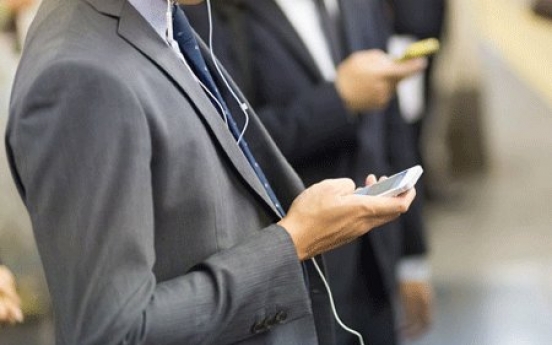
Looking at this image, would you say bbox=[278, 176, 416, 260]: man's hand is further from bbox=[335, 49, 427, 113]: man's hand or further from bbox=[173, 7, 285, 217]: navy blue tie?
bbox=[335, 49, 427, 113]: man's hand

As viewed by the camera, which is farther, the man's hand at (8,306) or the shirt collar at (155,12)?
the man's hand at (8,306)

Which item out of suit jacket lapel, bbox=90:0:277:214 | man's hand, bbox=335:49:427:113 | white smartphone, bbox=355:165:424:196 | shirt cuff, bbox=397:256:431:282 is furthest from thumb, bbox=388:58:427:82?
suit jacket lapel, bbox=90:0:277:214

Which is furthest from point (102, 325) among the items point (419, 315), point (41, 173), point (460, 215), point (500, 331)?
point (460, 215)

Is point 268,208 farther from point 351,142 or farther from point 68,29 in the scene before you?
point 351,142

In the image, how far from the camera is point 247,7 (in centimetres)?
203

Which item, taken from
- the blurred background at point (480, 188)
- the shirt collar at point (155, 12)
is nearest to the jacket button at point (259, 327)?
the shirt collar at point (155, 12)

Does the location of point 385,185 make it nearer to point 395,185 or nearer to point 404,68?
point 395,185

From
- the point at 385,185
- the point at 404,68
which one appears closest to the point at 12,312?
the point at 385,185

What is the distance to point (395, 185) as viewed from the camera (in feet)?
4.42

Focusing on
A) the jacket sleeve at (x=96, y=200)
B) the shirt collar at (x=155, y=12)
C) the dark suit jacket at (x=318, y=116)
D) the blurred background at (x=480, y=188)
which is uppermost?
the shirt collar at (x=155, y=12)

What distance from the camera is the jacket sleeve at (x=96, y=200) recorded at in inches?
44.3

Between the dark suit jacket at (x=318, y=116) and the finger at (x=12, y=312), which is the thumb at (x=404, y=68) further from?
the finger at (x=12, y=312)

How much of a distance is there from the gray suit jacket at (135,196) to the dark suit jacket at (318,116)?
707 millimetres

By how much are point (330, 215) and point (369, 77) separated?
2.84ft
